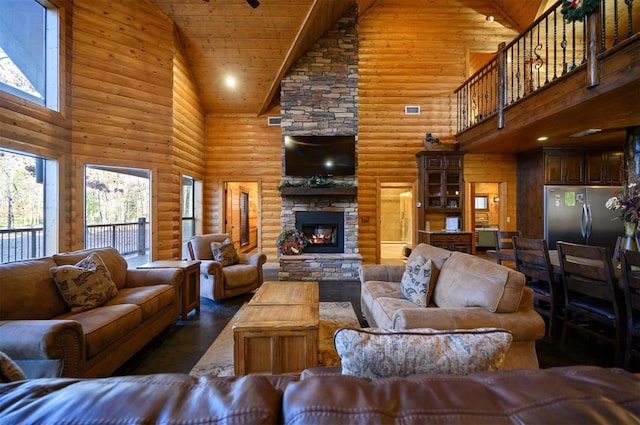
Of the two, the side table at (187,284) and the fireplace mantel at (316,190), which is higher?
the fireplace mantel at (316,190)

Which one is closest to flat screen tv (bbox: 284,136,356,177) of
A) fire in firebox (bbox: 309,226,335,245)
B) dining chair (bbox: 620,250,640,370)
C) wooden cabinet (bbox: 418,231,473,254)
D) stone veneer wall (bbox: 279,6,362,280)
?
stone veneer wall (bbox: 279,6,362,280)

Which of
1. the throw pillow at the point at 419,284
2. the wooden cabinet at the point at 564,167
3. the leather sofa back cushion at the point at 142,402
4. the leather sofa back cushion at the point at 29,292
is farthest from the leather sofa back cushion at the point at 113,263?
the wooden cabinet at the point at 564,167

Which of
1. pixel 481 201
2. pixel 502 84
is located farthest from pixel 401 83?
pixel 481 201

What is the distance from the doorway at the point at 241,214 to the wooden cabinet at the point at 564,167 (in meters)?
6.11

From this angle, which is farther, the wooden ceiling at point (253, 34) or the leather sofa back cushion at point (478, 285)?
the wooden ceiling at point (253, 34)

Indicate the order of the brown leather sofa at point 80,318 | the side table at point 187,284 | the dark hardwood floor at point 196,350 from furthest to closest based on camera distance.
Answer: the side table at point 187,284
the dark hardwood floor at point 196,350
the brown leather sofa at point 80,318

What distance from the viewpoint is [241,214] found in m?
8.09

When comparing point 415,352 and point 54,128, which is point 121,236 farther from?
point 415,352

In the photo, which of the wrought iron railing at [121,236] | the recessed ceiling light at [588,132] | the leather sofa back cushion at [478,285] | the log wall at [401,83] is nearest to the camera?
the leather sofa back cushion at [478,285]

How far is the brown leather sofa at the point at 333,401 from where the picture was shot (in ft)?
2.02

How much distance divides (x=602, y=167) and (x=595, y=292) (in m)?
4.49

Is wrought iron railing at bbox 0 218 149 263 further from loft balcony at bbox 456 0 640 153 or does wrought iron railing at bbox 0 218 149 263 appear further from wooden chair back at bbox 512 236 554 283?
loft balcony at bbox 456 0 640 153

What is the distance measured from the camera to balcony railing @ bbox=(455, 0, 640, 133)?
2.83 meters

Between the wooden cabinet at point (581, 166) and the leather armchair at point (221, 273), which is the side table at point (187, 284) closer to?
the leather armchair at point (221, 273)
